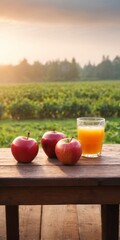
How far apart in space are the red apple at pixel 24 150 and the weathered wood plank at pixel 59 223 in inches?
35.6

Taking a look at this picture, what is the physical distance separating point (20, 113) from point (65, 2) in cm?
592

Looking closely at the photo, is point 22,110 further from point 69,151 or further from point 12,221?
point 69,151

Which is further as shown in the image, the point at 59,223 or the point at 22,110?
the point at 22,110

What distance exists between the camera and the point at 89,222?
2.99m

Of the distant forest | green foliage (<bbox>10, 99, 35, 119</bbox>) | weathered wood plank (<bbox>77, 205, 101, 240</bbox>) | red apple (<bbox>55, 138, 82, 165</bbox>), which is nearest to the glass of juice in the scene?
red apple (<bbox>55, 138, 82, 165</bbox>)

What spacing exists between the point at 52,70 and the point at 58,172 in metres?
20.0

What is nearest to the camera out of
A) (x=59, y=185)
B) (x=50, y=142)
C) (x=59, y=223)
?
(x=59, y=185)

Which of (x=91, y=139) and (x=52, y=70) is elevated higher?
(x=91, y=139)

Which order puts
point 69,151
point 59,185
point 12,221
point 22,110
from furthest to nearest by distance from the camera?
point 22,110
point 12,221
point 69,151
point 59,185

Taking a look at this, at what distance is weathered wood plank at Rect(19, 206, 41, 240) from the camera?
2793mm

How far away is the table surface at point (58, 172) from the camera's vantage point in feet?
5.78

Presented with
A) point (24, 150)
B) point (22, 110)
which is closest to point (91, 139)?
point (24, 150)

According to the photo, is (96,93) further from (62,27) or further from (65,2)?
(62,27)

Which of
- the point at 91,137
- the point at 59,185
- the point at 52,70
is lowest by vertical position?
the point at 52,70
